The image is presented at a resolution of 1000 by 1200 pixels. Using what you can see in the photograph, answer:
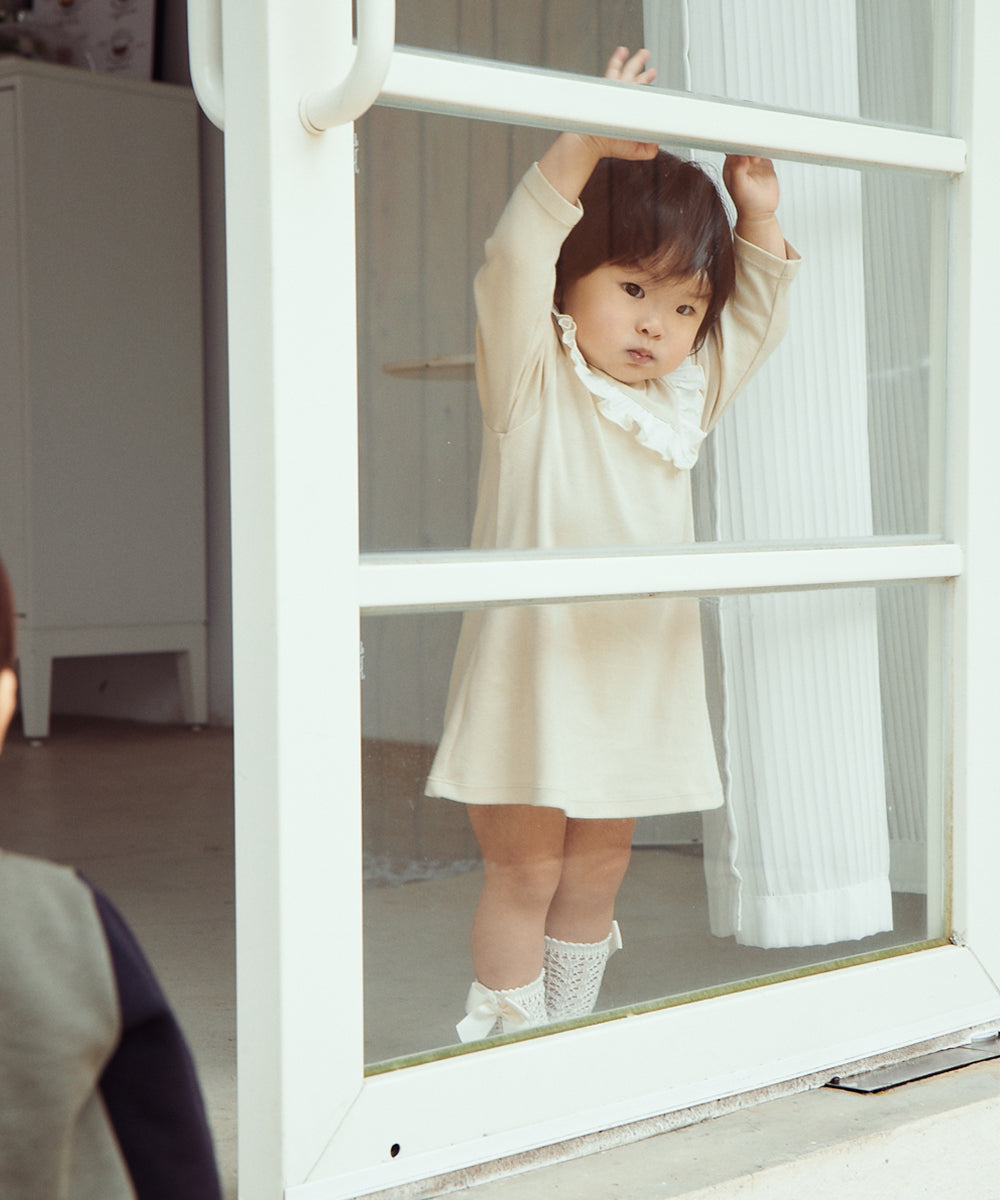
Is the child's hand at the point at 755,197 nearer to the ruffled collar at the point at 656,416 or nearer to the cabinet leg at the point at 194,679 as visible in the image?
the ruffled collar at the point at 656,416

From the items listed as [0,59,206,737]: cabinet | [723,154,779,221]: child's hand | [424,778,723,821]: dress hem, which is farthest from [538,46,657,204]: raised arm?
[0,59,206,737]: cabinet

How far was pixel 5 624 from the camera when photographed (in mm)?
642

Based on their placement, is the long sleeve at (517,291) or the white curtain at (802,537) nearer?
the long sleeve at (517,291)

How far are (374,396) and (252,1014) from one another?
1.50ft

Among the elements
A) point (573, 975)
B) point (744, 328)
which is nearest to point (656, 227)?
point (744, 328)

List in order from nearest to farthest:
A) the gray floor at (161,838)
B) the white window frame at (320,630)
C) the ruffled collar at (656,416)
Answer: the white window frame at (320,630), the ruffled collar at (656,416), the gray floor at (161,838)

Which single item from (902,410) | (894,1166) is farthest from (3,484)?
(894,1166)

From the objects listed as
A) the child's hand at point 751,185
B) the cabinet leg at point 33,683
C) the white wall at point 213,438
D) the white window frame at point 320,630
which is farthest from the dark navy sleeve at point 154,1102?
→ the white wall at point 213,438

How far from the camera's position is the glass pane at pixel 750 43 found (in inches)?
48.4

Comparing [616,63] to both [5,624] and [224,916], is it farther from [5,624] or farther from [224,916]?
[224,916]

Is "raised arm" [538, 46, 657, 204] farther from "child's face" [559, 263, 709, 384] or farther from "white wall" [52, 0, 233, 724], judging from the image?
"white wall" [52, 0, 233, 724]

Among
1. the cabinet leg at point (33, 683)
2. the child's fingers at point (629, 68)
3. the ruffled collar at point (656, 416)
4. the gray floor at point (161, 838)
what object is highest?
the child's fingers at point (629, 68)

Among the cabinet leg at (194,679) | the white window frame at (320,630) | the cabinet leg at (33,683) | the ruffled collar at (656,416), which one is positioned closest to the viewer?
the white window frame at (320,630)

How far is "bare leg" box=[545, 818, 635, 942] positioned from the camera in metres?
1.35
